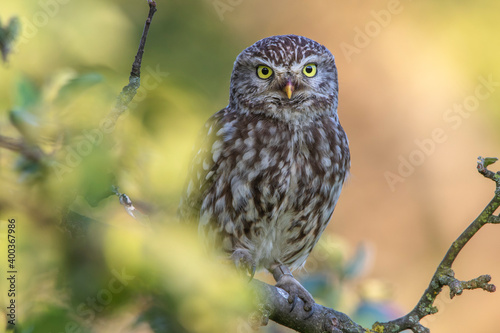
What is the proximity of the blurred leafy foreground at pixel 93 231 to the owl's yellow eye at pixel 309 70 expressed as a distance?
2.34m

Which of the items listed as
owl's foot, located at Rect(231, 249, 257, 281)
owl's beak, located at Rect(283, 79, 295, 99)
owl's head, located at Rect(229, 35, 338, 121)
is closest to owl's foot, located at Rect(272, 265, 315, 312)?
owl's foot, located at Rect(231, 249, 257, 281)

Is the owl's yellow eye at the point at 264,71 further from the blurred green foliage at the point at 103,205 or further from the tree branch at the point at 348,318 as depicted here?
the blurred green foliage at the point at 103,205

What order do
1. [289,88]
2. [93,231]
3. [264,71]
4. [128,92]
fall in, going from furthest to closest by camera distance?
[264,71], [289,88], [128,92], [93,231]

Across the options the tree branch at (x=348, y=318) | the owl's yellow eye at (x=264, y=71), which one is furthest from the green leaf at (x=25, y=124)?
the owl's yellow eye at (x=264, y=71)

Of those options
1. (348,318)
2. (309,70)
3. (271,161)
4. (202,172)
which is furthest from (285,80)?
(348,318)

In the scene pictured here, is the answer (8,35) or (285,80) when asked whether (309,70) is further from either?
(8,35)

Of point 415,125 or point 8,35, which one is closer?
point 8,35

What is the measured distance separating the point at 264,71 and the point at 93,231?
8.38 ft

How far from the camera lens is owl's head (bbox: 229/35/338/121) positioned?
3.19m

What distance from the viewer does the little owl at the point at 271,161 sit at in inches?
123

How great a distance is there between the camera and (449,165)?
22.7 feet

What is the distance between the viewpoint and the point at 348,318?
99.3 inches

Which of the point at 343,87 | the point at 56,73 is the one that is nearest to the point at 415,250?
the point at 343,87

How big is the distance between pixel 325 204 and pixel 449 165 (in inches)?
161
